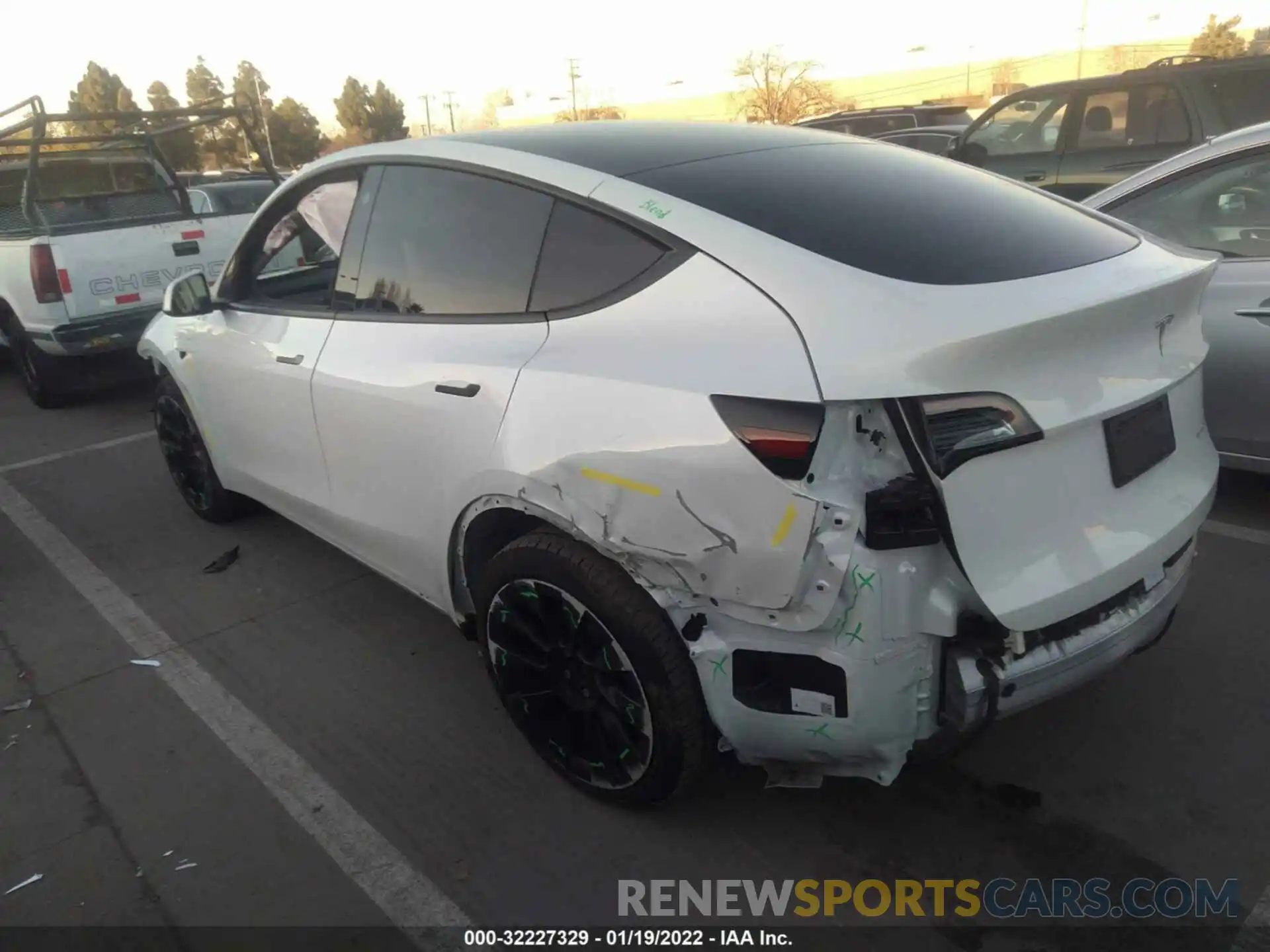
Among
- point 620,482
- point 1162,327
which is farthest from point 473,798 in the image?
point 1162,327

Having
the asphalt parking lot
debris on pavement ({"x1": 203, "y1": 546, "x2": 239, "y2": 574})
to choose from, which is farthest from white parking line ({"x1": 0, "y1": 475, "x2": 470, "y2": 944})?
debris on pavement ({"x1": 203, "y1": 546, "x2": 239, "y2": 574})

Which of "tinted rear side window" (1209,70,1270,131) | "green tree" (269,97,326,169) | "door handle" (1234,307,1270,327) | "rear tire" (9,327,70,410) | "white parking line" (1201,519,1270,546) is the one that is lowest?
"white parking line" (1201,519,1270,546)

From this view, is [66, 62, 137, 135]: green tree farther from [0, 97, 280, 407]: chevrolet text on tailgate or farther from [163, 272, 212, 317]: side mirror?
[163, 272, 212, 317]: side mirror

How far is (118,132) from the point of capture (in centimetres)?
818

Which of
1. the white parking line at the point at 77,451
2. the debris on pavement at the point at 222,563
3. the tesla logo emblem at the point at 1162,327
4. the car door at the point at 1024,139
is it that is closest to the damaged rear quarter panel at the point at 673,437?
the tesla logo emblem at the point at 1162,327

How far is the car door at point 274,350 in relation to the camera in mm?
3424

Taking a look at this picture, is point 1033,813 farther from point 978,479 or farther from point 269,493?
point 269,493

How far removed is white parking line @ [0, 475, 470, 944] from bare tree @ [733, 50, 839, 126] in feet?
150

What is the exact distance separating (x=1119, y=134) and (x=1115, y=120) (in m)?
0.13

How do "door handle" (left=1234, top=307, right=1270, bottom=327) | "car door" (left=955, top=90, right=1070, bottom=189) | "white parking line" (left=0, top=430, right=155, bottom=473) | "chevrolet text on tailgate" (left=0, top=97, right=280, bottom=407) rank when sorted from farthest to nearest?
"car door" (left=955, top=90, right=1070, bottom=189), "chevrolet text on tailgate" (left=0, top=97, right=280, bottom=407), "white parking line" (left=0, top=430, right=155, bottom=473), "door handle" (left=1234, top=307, right=1270, bottom=327)

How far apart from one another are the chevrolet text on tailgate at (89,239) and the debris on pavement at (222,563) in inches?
97.4

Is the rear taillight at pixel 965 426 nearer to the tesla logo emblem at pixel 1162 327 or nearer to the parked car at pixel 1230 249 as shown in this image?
the tesla logo emblem at pixel 1162 327

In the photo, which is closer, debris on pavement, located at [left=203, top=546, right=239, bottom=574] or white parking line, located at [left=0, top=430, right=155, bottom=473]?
debris on pavement, located at [left=203, top=546, right=239, bottom=574]

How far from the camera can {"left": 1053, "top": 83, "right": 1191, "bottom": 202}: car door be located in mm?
7488
